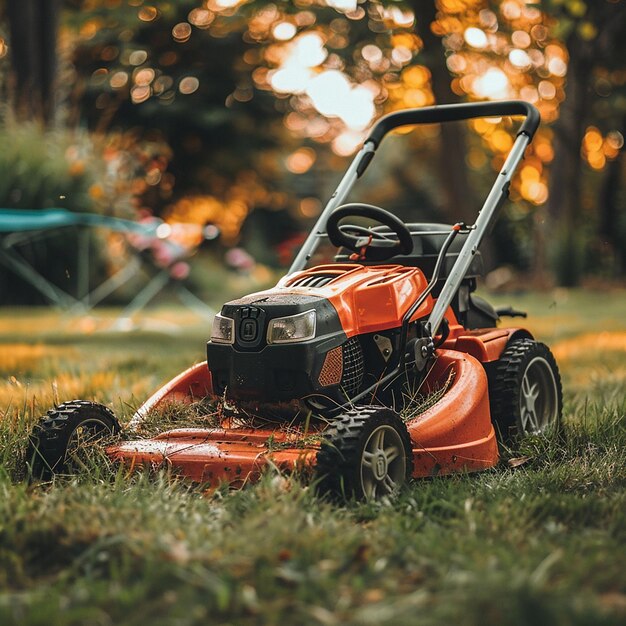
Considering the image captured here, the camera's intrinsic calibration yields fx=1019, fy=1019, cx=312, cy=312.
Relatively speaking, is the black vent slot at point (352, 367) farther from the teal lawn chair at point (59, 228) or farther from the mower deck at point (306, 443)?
the teal lawn chair at point (59, 228)

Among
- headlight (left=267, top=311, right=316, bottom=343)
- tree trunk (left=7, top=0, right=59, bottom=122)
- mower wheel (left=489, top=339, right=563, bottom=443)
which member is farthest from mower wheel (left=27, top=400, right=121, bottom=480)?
tree trunk (left=7, top=0, right=59, bottom=122)

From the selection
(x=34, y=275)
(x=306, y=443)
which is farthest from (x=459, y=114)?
(x=34, y=275)

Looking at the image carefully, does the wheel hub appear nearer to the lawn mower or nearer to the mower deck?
the lawn mower

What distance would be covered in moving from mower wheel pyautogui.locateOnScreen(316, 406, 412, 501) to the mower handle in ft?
5.60

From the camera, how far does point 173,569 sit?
92.2 inches

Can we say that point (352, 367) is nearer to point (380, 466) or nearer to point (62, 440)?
point (380, 466)

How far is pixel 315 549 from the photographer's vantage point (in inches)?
100

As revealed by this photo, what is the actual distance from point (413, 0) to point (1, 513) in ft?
28.9

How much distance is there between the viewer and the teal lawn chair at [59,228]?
700cm

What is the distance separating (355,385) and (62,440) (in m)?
1.04

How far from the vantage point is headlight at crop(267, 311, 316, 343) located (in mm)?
3398

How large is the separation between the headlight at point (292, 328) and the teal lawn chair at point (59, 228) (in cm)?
373

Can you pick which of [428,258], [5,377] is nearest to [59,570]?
[428,258]

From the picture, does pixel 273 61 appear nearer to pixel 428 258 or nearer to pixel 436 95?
pixel 436 95
